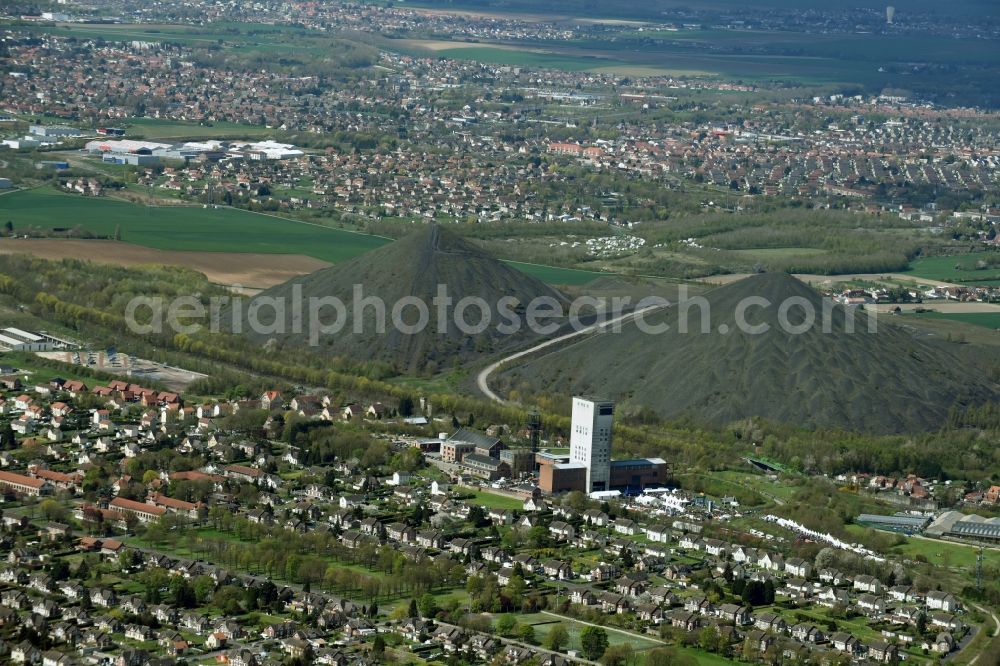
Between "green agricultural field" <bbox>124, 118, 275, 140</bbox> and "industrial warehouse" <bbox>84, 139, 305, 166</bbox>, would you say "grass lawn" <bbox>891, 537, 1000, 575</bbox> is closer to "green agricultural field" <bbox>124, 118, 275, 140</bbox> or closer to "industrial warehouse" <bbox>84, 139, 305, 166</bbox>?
"industrial warehouse" <bbox>84, 139, 305, 166</bbox>

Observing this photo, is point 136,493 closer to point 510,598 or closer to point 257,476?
point 257,476

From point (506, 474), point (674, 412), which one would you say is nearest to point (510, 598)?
point (506, 474)

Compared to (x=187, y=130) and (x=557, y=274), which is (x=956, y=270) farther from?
(x=187, y=130)

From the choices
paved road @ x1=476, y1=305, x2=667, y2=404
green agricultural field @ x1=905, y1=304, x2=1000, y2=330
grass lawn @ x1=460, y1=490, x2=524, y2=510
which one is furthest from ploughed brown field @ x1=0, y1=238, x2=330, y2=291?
grass lawn @ x1=460, y1=490, x2=524, y2=510

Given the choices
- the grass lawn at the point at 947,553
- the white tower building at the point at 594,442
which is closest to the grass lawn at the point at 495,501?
the white tower building at the point at 594,442

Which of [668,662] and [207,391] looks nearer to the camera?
[668,662]
